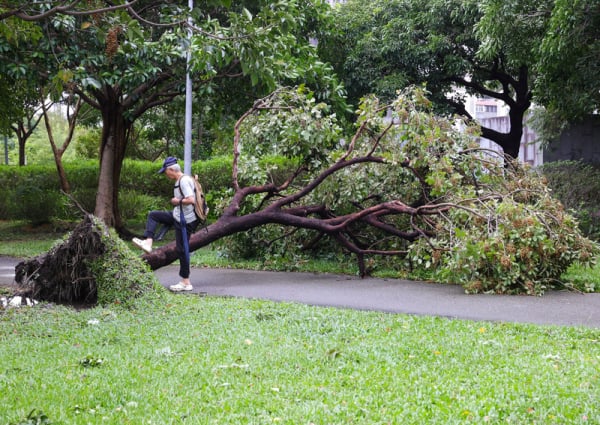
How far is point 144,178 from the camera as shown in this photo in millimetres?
21953

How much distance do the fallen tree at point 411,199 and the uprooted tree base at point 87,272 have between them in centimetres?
167

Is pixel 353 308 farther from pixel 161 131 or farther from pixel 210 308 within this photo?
pixel 161 131

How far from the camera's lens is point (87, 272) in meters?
8.30

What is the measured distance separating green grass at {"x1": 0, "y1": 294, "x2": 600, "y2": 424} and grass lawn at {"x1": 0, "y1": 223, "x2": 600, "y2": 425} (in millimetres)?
14

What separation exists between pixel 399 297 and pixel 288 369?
393cm

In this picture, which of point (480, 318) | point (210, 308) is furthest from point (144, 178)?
point (480, 318)

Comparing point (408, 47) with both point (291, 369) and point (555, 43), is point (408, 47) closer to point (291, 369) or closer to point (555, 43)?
point (555, 43)

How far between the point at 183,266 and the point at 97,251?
59.5 inches

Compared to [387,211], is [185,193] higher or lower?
higher

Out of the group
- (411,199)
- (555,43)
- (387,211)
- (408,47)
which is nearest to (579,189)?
(555,43)

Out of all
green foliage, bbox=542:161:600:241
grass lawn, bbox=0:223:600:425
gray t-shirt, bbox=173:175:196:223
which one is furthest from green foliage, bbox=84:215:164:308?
green foliage, bbox=542:161:600:241

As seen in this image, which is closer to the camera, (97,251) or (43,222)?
(97,251)

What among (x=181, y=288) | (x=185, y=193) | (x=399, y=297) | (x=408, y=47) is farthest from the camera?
(x=408, y=47)

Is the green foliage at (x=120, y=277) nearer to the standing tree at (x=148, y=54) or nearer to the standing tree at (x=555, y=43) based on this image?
the standing tree at (x=148, y=54)
